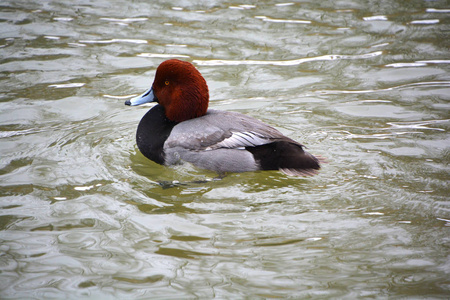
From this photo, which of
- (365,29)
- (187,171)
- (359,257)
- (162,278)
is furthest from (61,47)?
(359,257)

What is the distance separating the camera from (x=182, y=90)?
17.6ft

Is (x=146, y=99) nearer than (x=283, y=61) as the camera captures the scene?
Yes

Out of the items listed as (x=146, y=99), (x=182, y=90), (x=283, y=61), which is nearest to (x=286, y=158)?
(x=182, y=90)

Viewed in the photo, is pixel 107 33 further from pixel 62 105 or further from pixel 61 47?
pixel 62 105

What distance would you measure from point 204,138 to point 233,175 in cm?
47

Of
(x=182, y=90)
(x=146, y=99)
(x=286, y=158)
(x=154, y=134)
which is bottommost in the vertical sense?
(x=286, y=158)

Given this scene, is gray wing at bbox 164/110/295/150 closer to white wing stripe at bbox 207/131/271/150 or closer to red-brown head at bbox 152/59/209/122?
white wing stripe at bbox 207/131/271/150

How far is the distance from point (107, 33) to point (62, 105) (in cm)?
246

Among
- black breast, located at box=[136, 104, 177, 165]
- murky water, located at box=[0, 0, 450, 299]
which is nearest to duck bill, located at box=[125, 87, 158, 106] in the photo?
black breast, located at box=[136, 104, 177, 165]

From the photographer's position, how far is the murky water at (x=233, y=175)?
12.1 ft

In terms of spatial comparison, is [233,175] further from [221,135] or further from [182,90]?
[182,90]

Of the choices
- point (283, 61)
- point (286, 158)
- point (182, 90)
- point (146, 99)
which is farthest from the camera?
point (283, 61)

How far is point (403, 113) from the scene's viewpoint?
21.1 feet

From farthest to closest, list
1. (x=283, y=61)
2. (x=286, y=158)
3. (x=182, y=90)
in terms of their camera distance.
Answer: (x=283, y=61), (x=182, y=90), (x=286, y=158)
